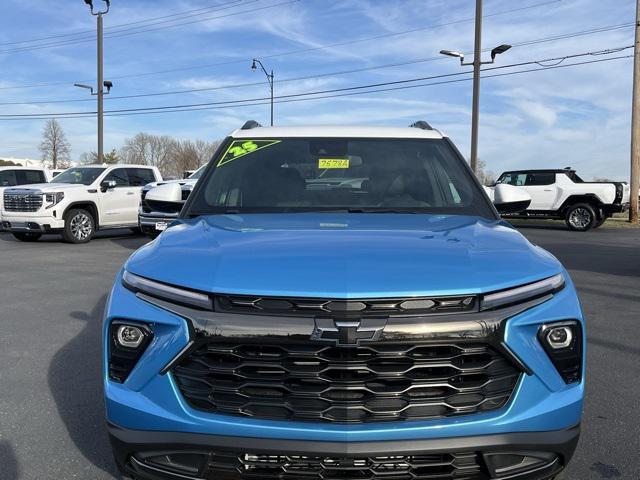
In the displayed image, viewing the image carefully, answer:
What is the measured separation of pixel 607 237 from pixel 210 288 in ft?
56.8

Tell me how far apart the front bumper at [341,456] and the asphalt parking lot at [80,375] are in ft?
3.35

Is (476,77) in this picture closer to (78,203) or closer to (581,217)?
(581,217)

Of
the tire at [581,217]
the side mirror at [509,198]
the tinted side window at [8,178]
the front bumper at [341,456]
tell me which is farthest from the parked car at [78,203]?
the tire at [581,217]

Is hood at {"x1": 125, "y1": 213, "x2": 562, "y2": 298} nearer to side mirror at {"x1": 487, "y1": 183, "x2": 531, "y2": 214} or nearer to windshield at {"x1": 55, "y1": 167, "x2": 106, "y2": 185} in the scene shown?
side mirror at {"x1": 487, "y1": 183, "x2": 531, "y2": 214}

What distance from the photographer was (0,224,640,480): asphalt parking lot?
9.89ft

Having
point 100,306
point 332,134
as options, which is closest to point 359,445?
point 332,134

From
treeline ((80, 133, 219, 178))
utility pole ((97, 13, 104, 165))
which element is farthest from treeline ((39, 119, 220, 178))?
utility pole ((97, 13, 104, 165))

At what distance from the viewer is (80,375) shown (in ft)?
14.2

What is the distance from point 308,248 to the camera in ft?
7.21

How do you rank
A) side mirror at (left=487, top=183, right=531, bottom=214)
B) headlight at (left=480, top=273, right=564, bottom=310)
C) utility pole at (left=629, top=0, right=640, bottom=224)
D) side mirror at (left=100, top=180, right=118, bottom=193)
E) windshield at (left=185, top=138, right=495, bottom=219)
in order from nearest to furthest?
headlight at (left=480, top=273, right=564, bottom=310)
windshield at (left=185, top=138, right=495, bottom=219)
side mirror at (left=487, top=183, right=531, bottom=214)
side mirror at (left=100, top=180, right=118, bottom=193)
utility pole at (left=629, top=0, right=640, bottom=224)

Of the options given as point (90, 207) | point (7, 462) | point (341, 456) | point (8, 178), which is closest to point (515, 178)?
point (90, 207)

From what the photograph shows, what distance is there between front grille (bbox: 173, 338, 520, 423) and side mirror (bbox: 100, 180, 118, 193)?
13.7 metres

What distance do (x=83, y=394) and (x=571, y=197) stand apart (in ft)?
62.2

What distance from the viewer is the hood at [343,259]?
1.93 m
